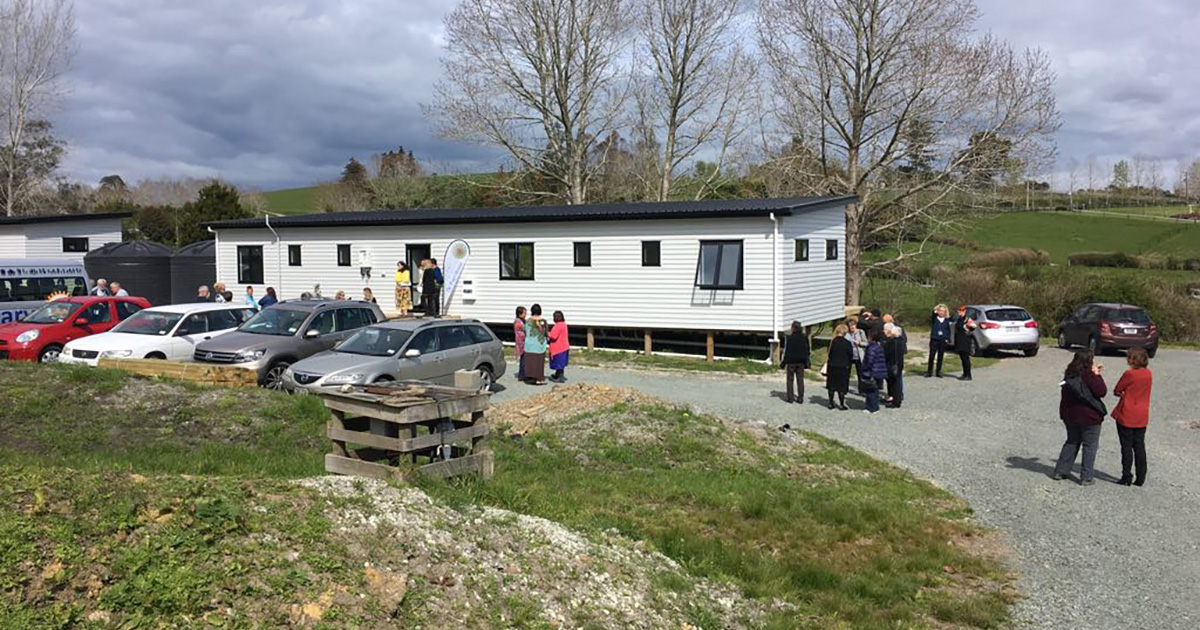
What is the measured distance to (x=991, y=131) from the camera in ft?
104

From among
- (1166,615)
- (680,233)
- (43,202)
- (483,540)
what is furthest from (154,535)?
(43,202)

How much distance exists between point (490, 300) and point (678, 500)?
16.9 m

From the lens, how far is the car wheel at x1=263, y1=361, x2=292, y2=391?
14.8m

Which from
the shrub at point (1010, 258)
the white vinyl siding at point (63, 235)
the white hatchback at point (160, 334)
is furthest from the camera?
the shrub at point (1010, 258)

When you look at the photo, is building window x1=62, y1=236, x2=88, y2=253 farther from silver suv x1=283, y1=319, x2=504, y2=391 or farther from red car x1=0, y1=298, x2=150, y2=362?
silver suv x1=283, y1=319, x2=504, y2=391

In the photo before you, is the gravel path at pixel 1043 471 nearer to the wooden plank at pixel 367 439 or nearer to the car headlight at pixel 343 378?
the car headlight at pixel 343 378

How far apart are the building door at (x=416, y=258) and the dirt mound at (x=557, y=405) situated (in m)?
13.3

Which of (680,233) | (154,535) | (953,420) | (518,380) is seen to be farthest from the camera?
(680,233)

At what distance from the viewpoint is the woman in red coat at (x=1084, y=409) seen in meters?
10.2

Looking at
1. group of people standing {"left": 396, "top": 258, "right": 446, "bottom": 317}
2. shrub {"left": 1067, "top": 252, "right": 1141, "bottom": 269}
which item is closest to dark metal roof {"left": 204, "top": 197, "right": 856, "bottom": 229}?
group of people standing {"left": 396, "top": 258, "right": 446, "bottom": 317}

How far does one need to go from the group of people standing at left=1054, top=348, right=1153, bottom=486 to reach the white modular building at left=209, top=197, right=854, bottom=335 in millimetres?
11084

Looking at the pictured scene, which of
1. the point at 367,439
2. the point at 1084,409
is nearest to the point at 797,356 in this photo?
the point at 1084,409

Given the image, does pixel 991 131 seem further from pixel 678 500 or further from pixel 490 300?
pixel 678 500

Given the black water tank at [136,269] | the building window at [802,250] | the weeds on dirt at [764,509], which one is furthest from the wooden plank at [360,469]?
the black water tank at [136,269]
